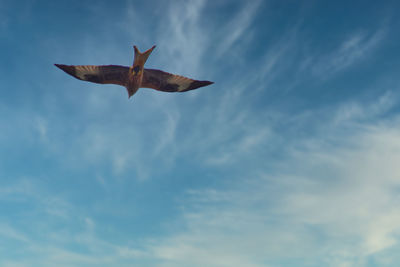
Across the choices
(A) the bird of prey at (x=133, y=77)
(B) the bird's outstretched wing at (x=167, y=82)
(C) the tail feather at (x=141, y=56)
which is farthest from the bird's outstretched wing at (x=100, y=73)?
(B) the bird's outstretched wing at (x=167, y=82)

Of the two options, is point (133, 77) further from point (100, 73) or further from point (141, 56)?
point (100, 73)

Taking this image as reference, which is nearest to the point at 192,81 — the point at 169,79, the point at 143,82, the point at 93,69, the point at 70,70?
the point at 169,79

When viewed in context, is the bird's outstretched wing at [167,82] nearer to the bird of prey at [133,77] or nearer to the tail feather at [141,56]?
the bird of prey at [133,77]

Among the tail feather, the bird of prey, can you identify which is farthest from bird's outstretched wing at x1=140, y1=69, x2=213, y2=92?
the tail feather

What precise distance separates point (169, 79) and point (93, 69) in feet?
18.9

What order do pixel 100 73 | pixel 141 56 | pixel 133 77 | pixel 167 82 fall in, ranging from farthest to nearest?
pixel 167 82 < pixel 100 73 < pixel 133 77 < pixel 141 56

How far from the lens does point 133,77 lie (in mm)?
25312

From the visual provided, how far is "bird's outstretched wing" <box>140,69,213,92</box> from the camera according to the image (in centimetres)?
2585

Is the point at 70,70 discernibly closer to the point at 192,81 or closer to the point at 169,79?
the point at 169,79

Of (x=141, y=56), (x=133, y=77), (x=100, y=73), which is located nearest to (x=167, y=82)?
(x=133, y=77)

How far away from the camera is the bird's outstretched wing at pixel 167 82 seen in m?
25.9

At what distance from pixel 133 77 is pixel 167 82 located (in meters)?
2.74

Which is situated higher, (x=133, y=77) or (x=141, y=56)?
(x=133, y=77)

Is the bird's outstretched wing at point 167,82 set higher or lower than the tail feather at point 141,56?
higher
